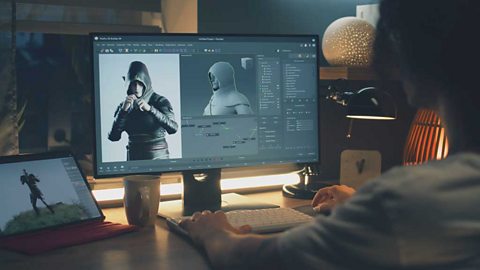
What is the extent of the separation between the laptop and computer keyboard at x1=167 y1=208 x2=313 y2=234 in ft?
0.67

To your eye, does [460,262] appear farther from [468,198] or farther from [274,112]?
[274,112]

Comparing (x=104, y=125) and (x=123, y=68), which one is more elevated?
(x=123, y=68)

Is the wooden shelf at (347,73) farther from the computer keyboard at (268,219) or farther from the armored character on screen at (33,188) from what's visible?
the armored character on screen at (33,188)

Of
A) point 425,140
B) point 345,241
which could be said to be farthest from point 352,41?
point 345,241

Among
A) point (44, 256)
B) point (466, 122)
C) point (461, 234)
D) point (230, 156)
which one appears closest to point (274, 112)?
point (230, 156)

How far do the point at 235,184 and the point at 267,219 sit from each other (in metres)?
0.44

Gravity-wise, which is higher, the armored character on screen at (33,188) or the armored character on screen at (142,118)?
the armored character on screen at (142,118)

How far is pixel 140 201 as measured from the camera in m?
1.70

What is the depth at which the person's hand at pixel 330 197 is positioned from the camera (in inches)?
71.6

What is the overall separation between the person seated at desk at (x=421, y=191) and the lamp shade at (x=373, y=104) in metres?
0.79

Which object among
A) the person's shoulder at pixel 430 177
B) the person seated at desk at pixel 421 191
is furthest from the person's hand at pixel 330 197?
the person's shoulder at pixel 430 177

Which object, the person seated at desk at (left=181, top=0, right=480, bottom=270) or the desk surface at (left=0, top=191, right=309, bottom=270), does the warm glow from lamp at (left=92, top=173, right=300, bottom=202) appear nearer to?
the desk surface at (left=0, top=191, right=309, bottom=270)

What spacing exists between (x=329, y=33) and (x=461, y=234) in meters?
1.43

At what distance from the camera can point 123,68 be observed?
1753mm
